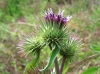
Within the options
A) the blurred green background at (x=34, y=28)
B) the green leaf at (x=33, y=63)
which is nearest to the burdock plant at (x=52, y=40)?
the green leaf at (x=33, y=63)

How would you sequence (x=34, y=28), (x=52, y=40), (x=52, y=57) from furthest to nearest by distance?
(x=34, y=28) → (x=52, y=40) → (x=52, y=57)

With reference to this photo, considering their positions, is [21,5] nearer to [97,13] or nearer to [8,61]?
[97,13]

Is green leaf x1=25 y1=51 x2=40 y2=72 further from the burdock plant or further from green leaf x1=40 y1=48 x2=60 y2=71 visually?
green leaf x1=40 y1=48 x2=60 y2=71

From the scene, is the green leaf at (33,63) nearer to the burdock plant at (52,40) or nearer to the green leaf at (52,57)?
the burdock plant at (52,40)

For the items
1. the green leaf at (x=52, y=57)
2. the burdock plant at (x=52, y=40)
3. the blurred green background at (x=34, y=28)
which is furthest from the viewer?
the blurred green background at (x=34, y=28)

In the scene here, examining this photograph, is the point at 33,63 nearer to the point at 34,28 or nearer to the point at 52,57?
the point at 52,57

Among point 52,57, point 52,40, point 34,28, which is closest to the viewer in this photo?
point 52,57

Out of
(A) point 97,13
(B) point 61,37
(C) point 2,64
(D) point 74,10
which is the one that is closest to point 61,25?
(B) point 61,37

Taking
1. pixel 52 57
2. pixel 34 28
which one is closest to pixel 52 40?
pixel 52 57
